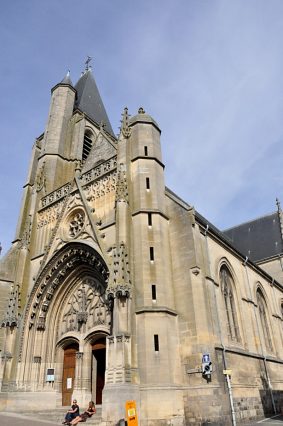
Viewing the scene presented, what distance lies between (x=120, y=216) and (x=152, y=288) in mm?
3023

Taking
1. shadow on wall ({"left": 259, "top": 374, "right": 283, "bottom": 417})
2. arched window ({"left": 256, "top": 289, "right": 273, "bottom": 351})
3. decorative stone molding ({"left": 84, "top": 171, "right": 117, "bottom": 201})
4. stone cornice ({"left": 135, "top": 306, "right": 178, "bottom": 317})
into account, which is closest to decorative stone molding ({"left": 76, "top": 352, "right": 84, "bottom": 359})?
stone cornice ({"left": 135, "top": 306, "right": 178, "bottom": 317})

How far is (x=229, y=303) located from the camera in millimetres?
16109

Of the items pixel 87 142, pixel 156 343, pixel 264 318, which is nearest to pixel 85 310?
pixel 156 343

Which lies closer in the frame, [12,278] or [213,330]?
[213,330]

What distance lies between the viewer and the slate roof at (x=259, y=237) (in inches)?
1107

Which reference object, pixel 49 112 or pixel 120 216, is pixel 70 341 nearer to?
pixel 120 216

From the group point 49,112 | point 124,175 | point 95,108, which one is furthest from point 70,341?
point 95,108

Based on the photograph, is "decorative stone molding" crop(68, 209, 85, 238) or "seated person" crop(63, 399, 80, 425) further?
"decorative stone molding" crop(68, 209, 85, 238)

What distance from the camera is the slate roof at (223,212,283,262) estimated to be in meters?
28.1

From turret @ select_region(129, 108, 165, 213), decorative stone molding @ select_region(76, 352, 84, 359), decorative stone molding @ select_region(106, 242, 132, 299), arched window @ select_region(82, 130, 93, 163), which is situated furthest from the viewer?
arched window @ select_region(82, 130, 93, 163)

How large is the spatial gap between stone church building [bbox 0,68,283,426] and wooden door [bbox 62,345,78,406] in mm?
47

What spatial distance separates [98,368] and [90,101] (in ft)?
78.8

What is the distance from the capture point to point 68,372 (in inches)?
597

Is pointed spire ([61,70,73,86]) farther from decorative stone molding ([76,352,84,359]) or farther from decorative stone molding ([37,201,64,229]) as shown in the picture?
decorative stone molding ([76,352,84,359])
